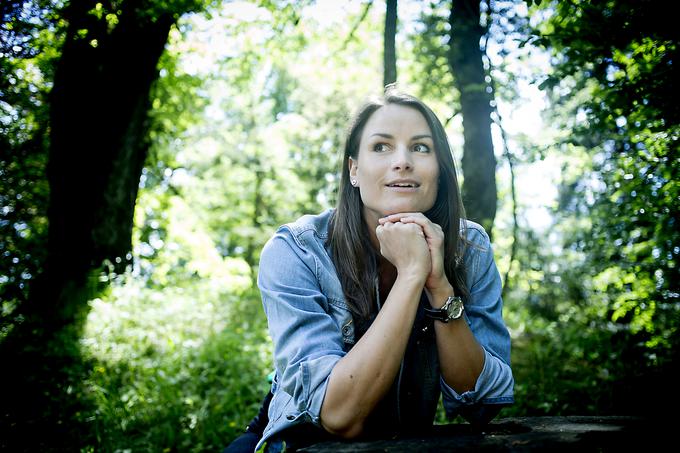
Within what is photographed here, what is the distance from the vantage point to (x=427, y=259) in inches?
80.0

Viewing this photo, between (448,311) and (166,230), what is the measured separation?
393 inches

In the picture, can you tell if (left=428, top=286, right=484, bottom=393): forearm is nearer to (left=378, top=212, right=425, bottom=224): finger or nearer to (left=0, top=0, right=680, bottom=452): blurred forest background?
(left=378, top=212, right=425, bottom=224): finger

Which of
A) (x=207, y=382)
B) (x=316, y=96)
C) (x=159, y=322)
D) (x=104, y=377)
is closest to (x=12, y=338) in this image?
(x=104, y=377)

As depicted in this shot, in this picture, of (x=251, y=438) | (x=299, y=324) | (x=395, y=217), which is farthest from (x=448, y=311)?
(x=251, y=438)

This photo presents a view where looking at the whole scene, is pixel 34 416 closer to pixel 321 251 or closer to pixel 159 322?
pixel 159 322

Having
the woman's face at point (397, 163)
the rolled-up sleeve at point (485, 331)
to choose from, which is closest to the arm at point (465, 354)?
the rolled-up sleeve at point (485, 331)

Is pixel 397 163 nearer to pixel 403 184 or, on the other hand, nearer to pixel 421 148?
pixel 403 184

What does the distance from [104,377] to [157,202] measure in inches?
261

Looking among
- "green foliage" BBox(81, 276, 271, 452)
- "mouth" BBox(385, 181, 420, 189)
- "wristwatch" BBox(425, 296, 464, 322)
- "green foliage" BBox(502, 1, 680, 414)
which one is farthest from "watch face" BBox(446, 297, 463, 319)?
"green foliage" BBox(81, 276, 271, 452)

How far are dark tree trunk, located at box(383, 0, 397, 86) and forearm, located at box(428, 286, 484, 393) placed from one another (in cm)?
303

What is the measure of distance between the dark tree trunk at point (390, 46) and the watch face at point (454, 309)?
9.90 ft

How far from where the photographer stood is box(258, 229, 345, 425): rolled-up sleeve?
1.77 metres

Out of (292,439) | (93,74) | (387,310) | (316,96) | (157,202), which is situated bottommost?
(292,439)

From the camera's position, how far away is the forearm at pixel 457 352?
6.57 ft
